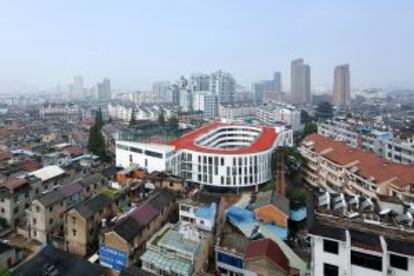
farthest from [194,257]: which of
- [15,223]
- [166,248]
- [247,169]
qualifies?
[247,169]

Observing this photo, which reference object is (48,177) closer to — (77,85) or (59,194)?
(59,194)

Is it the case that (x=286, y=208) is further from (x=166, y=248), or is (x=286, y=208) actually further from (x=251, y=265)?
(x=166, y=248)

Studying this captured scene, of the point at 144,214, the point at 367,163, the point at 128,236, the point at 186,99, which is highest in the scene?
the point at 186,99

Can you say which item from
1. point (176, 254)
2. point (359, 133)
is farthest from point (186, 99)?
point (176, 254)

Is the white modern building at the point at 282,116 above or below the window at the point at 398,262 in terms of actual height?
above

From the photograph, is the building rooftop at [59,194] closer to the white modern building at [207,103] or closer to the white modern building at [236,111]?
the white modern building at [236,111]

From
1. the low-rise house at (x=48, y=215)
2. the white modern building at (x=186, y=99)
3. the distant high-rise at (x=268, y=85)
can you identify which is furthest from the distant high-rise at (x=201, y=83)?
the low-rise house at (x=48, y=215)

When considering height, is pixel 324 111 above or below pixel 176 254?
above

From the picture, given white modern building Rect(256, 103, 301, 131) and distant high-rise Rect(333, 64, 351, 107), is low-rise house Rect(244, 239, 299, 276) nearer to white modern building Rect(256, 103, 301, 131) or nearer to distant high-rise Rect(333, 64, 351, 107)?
white modern building Rect(256, 103, 301, 131)
